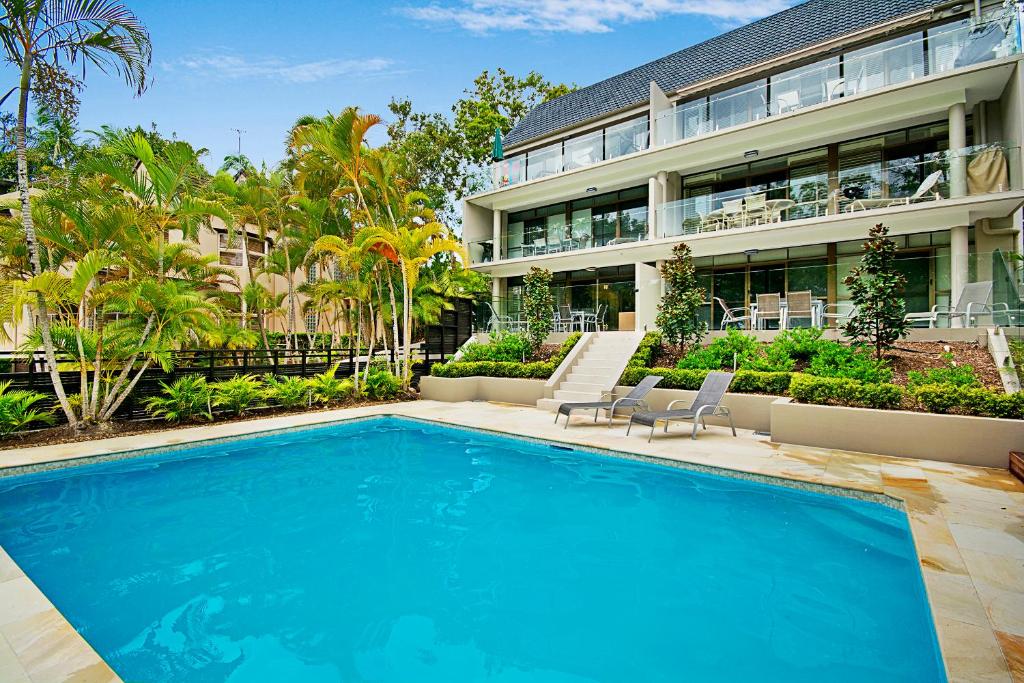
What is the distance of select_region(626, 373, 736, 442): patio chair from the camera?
848 centimetres

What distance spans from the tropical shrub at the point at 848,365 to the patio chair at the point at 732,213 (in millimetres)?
5995

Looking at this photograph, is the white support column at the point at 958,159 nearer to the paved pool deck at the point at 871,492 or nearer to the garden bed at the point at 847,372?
the garden bed at the point at 847,372

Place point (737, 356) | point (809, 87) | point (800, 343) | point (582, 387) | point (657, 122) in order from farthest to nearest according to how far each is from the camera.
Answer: point (657, 122) < point (809, 87) < point (582, 387) < point (737, 356) < point (800, 343)

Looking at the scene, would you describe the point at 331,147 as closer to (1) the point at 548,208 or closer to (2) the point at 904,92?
(1) the point at 548,208

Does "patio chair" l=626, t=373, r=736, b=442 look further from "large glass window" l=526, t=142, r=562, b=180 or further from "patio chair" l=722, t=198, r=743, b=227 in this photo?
"large glass window" l=526, t=142, r=562, b=180

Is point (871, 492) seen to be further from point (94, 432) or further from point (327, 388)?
point (94, 432)

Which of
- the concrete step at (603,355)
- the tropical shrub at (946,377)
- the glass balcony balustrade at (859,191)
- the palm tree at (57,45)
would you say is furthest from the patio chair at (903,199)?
the palm tree at (57,45)

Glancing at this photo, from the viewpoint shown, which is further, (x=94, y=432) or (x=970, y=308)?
(x=970, y=308)

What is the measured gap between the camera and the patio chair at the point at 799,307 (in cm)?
1219

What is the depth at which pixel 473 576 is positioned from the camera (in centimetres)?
412

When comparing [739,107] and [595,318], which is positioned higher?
[739,107]

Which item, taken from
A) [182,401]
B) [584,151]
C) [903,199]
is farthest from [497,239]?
[182,401]

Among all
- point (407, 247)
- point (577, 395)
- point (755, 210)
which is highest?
point (755, 210)

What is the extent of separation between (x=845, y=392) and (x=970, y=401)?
4.75 feet
